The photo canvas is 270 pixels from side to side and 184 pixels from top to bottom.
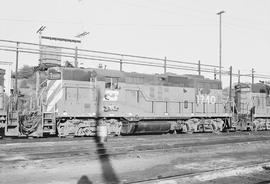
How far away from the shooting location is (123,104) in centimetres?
1750

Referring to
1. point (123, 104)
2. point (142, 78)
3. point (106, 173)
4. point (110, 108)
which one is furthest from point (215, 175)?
point (142, 78)

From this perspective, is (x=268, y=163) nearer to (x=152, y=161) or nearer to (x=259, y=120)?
(x=152, y=161)

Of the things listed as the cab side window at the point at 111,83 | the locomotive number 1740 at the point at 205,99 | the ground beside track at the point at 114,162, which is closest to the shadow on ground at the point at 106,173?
the ground beside track at the point at 114,162

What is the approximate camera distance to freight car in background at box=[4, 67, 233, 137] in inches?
619

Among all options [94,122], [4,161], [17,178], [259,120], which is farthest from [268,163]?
[259,120]

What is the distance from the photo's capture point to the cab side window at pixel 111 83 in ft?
56.0

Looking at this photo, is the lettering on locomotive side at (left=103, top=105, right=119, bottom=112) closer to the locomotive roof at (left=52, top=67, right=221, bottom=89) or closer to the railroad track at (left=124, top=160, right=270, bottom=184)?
the locomotive roof at (left=52, top=67, right=221, bottom=89)

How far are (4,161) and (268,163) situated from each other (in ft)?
22.6

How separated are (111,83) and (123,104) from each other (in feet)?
4.27

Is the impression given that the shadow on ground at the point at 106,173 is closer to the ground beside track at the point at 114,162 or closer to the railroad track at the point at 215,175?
the ground beside track at the point at 114,162

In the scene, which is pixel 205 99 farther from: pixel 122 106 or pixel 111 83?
pixel 111 83

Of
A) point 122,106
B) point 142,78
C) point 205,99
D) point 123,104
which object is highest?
point 142,78

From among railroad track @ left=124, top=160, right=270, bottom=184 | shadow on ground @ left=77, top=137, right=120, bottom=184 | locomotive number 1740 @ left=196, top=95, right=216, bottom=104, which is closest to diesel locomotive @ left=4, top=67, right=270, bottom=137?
locomotive number 1740 @ left=196, top=95, right=216, bottom=104

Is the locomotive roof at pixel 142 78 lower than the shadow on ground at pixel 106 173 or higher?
higher
